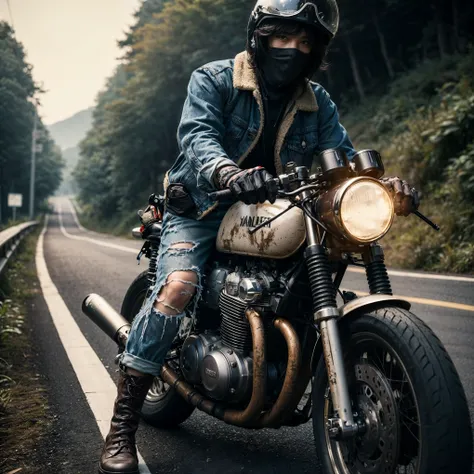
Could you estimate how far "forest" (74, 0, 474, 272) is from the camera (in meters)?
10.4

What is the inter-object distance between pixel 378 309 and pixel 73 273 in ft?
29.4

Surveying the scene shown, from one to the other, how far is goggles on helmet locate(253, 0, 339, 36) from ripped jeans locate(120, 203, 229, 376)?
888 mm

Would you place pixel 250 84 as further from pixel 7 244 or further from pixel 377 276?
pixel 7 244

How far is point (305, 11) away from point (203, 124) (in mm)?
654

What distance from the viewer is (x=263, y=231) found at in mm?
2369

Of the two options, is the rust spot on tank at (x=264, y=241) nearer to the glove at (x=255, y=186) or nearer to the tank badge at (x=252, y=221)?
the tank badge at (x=252, y=221)

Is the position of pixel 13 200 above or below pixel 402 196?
below

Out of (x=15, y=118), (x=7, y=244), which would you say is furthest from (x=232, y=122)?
(x=15, y=118)

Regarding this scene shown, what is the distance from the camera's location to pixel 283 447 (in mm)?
2910

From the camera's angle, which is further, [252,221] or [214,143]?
→ [214,143]

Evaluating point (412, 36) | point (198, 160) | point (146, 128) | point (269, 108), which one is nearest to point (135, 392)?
point (198, 160)

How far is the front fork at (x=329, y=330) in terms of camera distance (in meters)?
2.00

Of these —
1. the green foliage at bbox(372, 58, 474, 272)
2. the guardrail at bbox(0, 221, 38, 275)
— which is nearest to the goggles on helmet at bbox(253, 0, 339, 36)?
the guardrail at bbox(0, 221, 38, 275)

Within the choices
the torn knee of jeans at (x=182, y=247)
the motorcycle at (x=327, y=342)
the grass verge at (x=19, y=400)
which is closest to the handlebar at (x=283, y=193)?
the motorcycle at (x=327, y=342)
